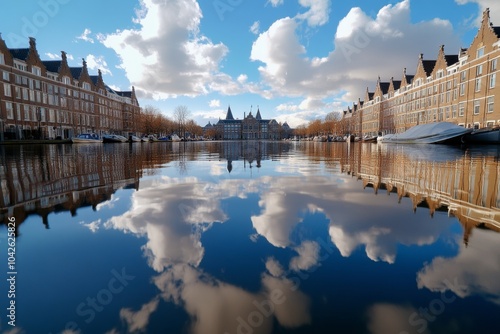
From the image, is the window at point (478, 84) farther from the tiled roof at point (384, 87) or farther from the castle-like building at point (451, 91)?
the tiled roof at point (384, 87)

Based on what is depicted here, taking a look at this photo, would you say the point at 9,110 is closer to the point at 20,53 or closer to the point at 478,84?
the point at 20,53

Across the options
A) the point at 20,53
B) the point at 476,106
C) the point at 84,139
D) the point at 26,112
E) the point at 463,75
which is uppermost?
the point at 20,53

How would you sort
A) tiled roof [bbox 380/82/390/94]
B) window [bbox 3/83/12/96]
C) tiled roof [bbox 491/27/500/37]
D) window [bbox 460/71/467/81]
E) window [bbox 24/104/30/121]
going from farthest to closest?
tiled roof [bbox 380/82/390/94] → window [bbox 24/104/30/121] → window [bbox 460/71/467/81] → window [bbox 3/83/12/96] → tiled roof [bbox 491/27/500/37]

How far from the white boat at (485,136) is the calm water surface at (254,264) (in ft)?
118

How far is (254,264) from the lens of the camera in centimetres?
300

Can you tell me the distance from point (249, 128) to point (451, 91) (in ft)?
480

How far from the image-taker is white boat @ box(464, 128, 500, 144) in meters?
32.8

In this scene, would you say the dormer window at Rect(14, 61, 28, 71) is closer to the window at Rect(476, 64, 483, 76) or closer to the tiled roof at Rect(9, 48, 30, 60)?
the tiled roof at Rect(9, 48, 30, 60)

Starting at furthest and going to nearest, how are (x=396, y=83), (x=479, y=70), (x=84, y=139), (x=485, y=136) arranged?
(x=396, y=83) < (x=84, y=139) < (x=479, y=70) < (x=485, y=136)

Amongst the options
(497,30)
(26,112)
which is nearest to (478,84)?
(497,30)

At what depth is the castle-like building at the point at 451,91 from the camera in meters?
39.6

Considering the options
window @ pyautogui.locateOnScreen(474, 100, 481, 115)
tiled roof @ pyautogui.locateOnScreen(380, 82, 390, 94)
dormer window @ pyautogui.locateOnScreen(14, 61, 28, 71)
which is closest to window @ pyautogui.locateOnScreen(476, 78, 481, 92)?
window @ pyautogui.locateOnScreen(474, 100, 481, 115)

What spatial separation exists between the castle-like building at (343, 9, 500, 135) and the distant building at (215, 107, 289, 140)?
106358 mm

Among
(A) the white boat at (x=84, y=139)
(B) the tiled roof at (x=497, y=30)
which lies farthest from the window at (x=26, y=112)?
(B) the tiled roof at (x=497, y=30)
